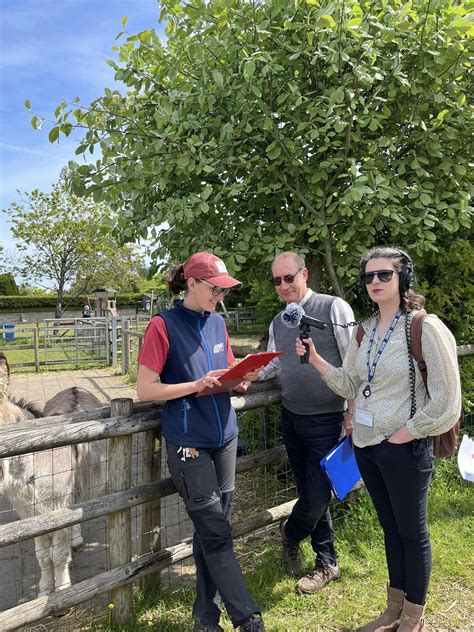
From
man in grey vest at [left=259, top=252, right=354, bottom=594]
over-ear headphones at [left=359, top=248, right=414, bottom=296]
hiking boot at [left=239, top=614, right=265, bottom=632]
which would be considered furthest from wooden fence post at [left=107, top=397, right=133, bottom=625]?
over-ear headphones at [left=359, top=248, right=414, bottom=296]

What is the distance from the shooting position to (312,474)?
306 cm

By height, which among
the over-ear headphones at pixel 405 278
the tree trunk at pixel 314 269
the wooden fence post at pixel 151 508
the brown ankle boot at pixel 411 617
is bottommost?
the brown ankle boot at pixel 411 617

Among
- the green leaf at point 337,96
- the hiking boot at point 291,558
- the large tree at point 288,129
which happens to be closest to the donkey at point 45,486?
the hiking boot at point 291,558

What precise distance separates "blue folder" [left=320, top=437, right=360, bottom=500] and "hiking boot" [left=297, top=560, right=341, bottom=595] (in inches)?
25.2

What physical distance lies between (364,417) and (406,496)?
413 millimetres

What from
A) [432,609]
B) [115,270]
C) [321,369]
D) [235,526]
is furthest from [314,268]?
[115,270]

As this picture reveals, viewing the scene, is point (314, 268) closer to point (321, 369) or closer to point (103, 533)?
point (321, 369)

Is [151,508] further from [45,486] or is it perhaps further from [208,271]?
[208,271]

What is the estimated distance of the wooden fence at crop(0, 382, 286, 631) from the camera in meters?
2.50

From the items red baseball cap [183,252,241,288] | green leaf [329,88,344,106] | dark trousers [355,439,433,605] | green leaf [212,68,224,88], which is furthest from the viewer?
green leaf [212,68,224,88]

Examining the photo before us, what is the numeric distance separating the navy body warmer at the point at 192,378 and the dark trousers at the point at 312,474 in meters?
0.64

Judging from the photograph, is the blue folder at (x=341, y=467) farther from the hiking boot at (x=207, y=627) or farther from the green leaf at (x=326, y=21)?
the green leaf at (x=326, y=21)

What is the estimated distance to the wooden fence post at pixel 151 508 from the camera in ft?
10.1

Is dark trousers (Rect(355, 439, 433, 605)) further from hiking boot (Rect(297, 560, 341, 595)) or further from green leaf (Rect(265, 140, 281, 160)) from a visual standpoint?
green leaf (Rect(265, 140, 281, 160))
